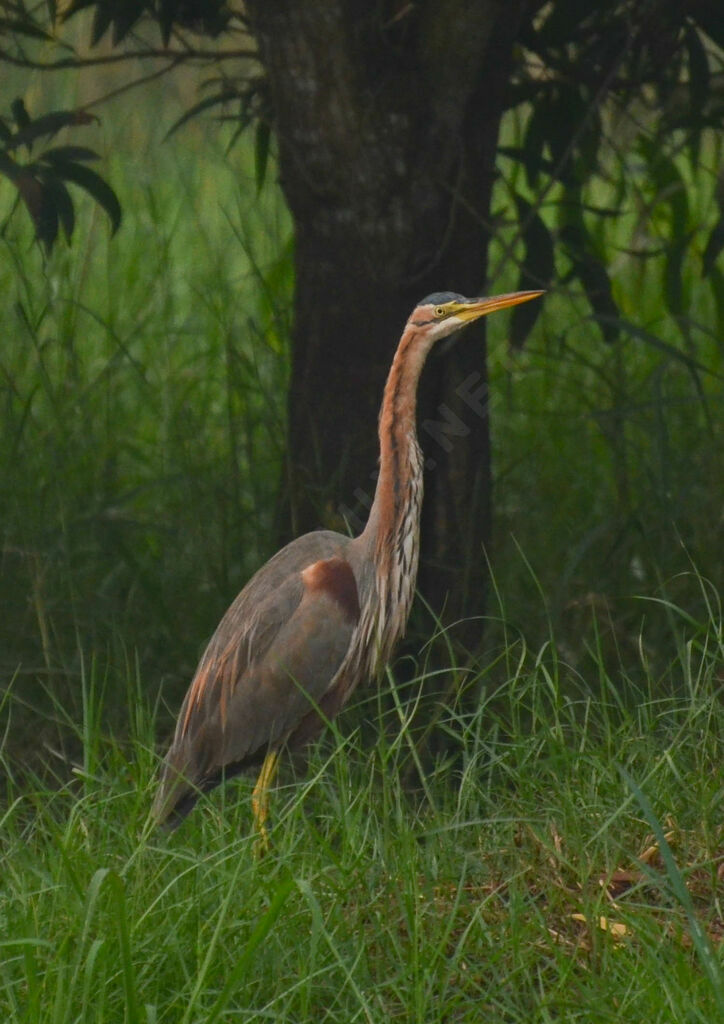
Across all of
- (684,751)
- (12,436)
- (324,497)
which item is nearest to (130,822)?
(684,751)

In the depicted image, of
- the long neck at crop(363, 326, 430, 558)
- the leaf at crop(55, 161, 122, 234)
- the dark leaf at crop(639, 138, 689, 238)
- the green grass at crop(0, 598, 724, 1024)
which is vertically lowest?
the green grass at crop(0, 598, 724, 1024)

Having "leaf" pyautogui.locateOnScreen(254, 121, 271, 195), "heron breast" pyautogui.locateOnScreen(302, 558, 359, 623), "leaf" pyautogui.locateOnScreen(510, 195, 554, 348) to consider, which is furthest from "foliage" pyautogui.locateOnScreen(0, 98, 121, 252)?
"leaf" pyautogui.locateOnScreen(510, 195, 554, 348)

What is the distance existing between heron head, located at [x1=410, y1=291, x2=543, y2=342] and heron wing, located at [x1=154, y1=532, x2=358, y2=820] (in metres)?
0.56

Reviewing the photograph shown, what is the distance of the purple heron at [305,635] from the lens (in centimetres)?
372

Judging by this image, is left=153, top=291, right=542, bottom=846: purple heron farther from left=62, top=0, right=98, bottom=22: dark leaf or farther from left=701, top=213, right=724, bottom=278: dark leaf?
left=62, top=0, right=98, bottom=22: dark leaf

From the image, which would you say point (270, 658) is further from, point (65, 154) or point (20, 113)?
point (20, 113)

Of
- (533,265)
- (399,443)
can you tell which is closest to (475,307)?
(399,443)

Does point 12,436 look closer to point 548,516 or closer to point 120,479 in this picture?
point 120,479

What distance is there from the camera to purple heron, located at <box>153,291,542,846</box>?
12.2 feet

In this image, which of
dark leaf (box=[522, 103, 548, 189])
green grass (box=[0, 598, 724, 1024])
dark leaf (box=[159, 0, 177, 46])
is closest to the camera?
green grass (box=[0, 598, 724, 1024])

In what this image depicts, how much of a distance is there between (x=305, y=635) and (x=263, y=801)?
0.53m

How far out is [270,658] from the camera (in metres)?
3.79

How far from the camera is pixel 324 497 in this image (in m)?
4.08

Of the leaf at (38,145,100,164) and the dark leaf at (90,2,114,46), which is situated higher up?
the dark leaf at (90,2,114,46)
